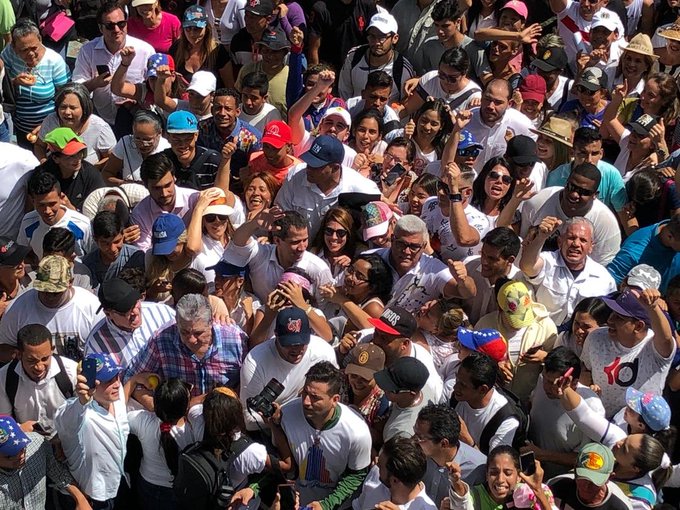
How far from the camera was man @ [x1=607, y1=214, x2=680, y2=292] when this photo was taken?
743 cm

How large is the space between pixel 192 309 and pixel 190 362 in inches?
13.1

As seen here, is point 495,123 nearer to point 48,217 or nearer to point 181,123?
point 181,123

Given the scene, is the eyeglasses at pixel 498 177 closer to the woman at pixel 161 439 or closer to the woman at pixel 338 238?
the woman at pixel 338 238

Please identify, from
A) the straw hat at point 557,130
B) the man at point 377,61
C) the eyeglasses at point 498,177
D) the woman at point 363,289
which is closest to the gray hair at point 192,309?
the woman at point 363,289

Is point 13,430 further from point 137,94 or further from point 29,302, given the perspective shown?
point 137,94

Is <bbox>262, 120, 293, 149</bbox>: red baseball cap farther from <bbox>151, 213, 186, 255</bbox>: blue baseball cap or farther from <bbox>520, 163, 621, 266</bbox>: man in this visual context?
<bbox>520, 163, 621, 266</bbox>: man

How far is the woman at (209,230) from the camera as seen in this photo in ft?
24.0

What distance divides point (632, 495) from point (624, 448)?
24cm

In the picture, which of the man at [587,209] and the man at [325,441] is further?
the man at [587,209]

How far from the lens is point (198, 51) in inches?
383

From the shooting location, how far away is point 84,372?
596cm

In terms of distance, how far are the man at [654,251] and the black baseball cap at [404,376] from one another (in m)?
2.01

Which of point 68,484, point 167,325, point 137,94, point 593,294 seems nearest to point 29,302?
point 167,325

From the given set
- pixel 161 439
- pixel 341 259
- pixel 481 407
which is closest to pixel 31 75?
pixel 341 259
